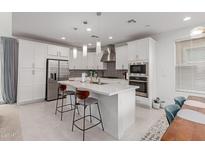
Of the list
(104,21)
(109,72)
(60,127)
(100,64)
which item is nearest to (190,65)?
(104,21)

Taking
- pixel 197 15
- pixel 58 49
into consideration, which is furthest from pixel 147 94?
pixel 58 49

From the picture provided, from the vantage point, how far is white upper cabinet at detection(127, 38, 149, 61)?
3.90 meters

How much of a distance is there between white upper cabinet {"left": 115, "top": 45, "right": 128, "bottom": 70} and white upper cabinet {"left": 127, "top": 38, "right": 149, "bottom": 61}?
1.56 feet

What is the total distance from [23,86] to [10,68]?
2.85 ft

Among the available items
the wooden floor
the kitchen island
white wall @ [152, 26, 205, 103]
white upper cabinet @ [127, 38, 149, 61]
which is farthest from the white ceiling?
the wooden floor

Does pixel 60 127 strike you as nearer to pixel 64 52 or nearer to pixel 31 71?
pixel 31 71

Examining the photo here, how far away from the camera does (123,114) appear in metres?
2.36

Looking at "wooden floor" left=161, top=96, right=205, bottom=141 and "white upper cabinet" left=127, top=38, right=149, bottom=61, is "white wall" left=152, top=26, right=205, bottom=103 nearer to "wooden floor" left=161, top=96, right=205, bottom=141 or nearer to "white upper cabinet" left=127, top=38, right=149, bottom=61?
"white upper cabinet" left=127, top=38, right=149, bottom=61

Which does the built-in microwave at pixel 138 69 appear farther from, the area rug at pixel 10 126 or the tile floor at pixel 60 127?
the area rug at pixel 10 126

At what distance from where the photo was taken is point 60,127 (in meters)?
2.62

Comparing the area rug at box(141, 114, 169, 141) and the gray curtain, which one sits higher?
the gray curtain

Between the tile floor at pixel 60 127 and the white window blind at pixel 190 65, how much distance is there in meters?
1.29

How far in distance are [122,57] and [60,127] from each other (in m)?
3.67
